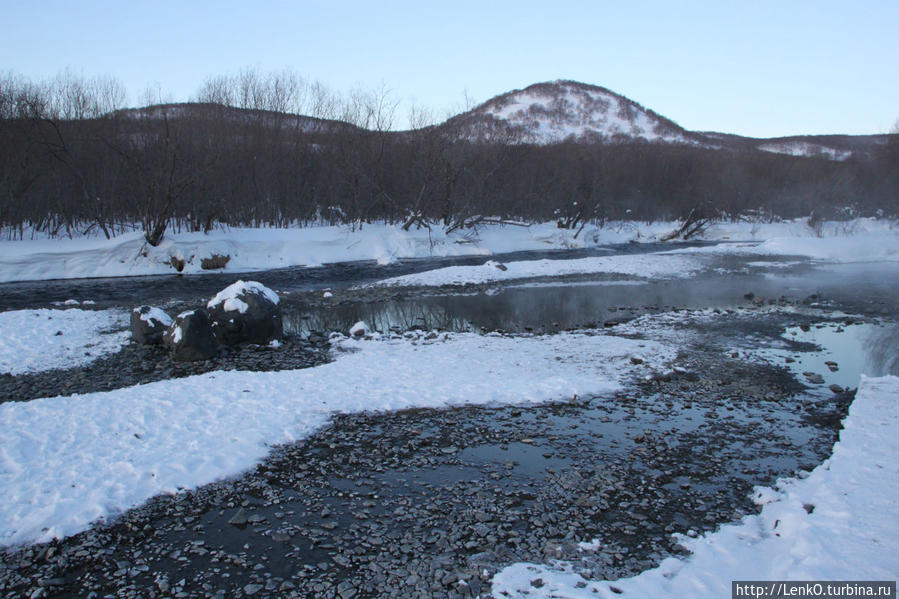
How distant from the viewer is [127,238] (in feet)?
86.0

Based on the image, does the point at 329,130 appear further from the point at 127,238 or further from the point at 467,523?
the point at 467,523

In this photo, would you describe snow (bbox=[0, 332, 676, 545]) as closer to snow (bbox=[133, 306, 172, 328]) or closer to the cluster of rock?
the cluster of rock

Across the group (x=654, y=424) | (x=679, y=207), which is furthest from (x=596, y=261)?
(x=679, y=207)

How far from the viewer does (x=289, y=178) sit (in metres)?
38.7

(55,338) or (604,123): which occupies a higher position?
(604,123)

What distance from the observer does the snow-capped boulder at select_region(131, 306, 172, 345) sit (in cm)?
1177

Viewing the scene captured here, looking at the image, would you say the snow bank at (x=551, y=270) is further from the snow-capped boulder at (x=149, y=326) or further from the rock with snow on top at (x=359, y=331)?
the snow-capped boulder at (x=149, y=326)

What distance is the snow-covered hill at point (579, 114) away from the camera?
138m

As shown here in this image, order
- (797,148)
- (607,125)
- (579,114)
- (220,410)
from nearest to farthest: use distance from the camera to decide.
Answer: (220,410) < (797,148) < (607,125) < (579,114)

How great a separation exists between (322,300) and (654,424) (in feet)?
43.3

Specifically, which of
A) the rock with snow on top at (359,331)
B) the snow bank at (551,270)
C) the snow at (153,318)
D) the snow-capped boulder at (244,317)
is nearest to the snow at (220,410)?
the rock with snow on top at (359,331)

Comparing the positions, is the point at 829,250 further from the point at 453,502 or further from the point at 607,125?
the point at 607,125

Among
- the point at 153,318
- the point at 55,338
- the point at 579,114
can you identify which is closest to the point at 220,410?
the point at 153,318

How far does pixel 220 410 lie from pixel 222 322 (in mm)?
4636
